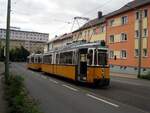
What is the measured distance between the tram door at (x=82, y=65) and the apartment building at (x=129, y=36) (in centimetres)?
2653

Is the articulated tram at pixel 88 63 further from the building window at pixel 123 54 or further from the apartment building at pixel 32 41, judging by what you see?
the apartment building at pixel 32 41

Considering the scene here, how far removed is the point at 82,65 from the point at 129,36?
32.8 metres

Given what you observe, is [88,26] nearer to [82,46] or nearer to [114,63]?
[114,63]

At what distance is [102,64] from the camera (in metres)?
23.4

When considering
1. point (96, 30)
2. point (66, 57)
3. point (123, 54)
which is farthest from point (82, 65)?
point (96, 30)

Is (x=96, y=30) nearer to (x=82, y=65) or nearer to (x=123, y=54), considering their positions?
(x=123, y=54)

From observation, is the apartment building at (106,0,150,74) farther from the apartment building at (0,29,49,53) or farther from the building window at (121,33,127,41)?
the apartment building at (0,29,49,53)

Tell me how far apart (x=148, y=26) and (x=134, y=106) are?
3810 centimetres

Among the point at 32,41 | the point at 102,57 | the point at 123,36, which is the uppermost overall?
the point at 32,41

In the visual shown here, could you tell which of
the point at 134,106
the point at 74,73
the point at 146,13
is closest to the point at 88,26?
the point at 146,13

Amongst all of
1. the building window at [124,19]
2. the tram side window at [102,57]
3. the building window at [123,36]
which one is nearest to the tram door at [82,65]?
the tram side window at [102,57]

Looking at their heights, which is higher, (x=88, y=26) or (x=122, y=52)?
(x=88, y=26)

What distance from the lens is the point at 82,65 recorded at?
24.8 metres

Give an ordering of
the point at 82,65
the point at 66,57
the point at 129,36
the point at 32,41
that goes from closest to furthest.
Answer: the point at 82,65
the point at 66,57
the point at 129,36
the point at 32,41
